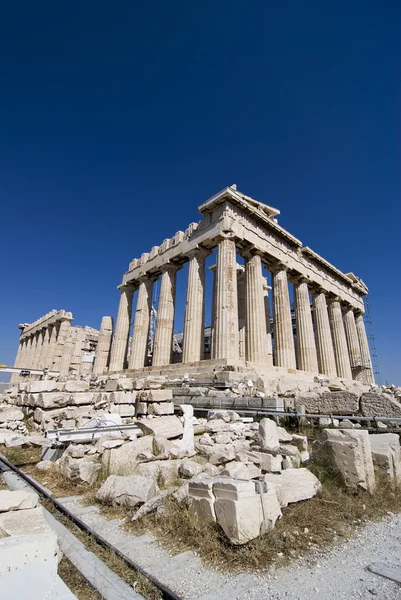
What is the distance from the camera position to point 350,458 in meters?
4.49

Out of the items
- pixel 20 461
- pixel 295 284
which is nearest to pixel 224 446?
pixel 20 461

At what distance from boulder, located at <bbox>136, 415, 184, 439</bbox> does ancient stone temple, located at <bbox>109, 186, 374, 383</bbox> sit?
9.29 meters

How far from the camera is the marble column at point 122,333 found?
2597 centimetres

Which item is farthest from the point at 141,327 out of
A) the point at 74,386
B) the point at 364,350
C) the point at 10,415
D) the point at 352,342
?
the point at 364,350

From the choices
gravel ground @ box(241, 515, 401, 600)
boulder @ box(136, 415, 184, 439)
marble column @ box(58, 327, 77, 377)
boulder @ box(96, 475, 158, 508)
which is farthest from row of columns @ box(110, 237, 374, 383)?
gravel ground @ box(241, 515, 401, 600)

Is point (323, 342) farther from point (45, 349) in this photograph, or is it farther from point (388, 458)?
point (45, 349)

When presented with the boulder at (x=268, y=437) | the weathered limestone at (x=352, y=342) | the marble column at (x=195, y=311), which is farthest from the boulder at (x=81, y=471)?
the weathered limestone at (x=352, y=342)

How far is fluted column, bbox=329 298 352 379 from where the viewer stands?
90.9 feet

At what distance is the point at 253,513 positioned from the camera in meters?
3.16

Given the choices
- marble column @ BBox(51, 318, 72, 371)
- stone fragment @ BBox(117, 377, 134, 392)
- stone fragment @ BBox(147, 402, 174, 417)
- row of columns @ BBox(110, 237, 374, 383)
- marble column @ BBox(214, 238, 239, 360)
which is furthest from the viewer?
marble column @ BBox(51, 318, 72, 371)

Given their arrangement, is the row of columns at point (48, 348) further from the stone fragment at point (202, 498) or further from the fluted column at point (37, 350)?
the stone fragment at point (202, 498)

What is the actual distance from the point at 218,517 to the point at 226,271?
15658 mm

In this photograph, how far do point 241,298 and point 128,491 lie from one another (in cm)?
2071

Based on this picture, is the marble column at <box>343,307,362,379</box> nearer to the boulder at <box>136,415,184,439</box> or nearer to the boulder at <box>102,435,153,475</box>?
the boulder at <box>136,415,184,439</box>
